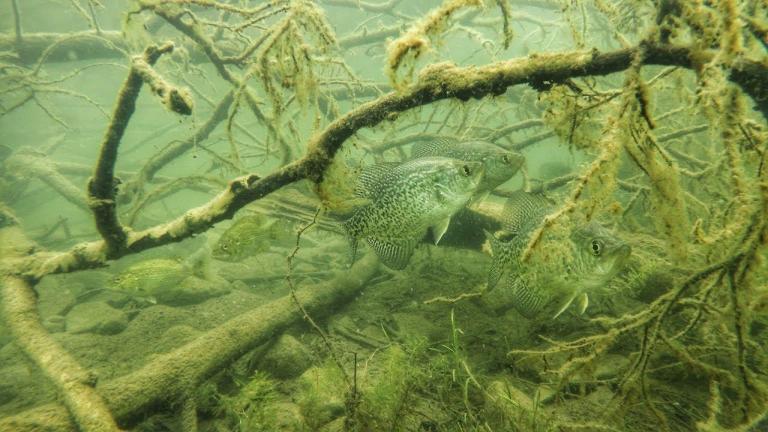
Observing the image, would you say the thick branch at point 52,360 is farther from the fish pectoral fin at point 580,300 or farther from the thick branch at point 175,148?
the thick branch at point 175,148

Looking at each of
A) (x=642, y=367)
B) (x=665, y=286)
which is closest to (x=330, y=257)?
(x=665, y=286)

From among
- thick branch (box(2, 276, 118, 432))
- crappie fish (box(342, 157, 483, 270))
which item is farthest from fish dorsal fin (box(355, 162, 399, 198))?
thick branch (box(2, 276, 118, 432))

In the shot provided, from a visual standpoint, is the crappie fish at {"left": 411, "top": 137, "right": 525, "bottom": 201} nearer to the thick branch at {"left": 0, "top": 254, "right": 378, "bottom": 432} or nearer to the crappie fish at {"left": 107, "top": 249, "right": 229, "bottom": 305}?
the thick branch at {"left": 0, "top": 254, "right": 378, "bottom": 432}

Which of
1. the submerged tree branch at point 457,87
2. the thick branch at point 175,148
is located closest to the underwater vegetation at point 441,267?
the submerged tree branch at point 457,87

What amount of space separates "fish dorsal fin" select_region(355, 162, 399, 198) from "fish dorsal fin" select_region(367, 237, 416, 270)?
50cm

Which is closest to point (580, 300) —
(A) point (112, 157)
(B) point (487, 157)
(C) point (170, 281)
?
(B) point (487, 157)

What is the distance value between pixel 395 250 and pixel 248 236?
2.55 metres

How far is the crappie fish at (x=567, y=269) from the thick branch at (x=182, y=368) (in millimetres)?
2567

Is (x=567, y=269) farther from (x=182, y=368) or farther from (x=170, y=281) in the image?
(x=170, y=281)

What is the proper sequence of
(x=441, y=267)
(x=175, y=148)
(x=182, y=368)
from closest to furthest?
(x=182, y=368)
(x=441, y=267)
(x=175, y=148)

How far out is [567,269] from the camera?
122 inches

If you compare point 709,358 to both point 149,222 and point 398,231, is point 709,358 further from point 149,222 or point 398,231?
point 149,222

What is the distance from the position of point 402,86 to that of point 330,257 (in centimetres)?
629

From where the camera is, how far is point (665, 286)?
159 inches
